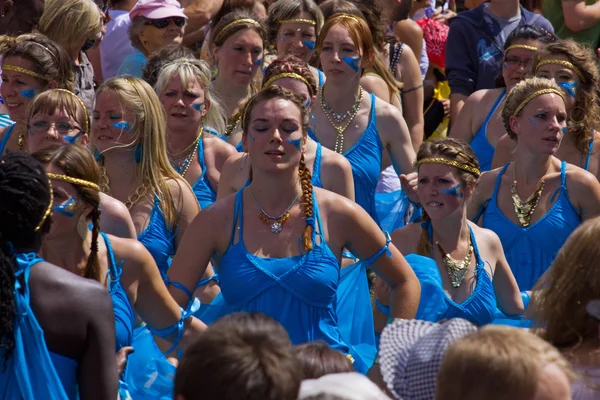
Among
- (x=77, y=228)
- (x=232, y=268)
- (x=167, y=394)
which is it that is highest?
(x=77, y=228)

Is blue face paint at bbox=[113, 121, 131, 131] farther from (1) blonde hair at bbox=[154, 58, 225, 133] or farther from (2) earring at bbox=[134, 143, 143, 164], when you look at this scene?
(1) blonde hair at bbox=[154, 58, 225, 133]

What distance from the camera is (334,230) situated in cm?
455

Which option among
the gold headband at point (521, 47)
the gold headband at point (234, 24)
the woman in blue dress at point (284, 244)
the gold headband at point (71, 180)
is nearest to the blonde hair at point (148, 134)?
the woman in blue dress at point (284, 244)

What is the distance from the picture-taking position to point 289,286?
14.5 ft

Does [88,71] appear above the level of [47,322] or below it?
below

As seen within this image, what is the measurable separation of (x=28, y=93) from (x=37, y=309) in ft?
9.40

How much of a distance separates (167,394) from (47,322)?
4.28 ft

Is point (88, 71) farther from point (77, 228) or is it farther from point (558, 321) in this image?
point (558, 321)

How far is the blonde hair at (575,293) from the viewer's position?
118 inches

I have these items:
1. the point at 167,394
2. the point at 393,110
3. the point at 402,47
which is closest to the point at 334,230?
the point at 167,394

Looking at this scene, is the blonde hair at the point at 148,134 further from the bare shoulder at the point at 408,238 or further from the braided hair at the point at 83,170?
the braided hair at the point at 83,170

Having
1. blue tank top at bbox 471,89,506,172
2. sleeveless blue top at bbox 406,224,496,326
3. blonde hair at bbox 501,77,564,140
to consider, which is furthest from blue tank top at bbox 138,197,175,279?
blue tank top at bbox 471,89,506,172

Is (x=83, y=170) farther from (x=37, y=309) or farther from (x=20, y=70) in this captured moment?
(x=20, y=70)

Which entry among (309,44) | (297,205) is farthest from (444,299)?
(309,44)
